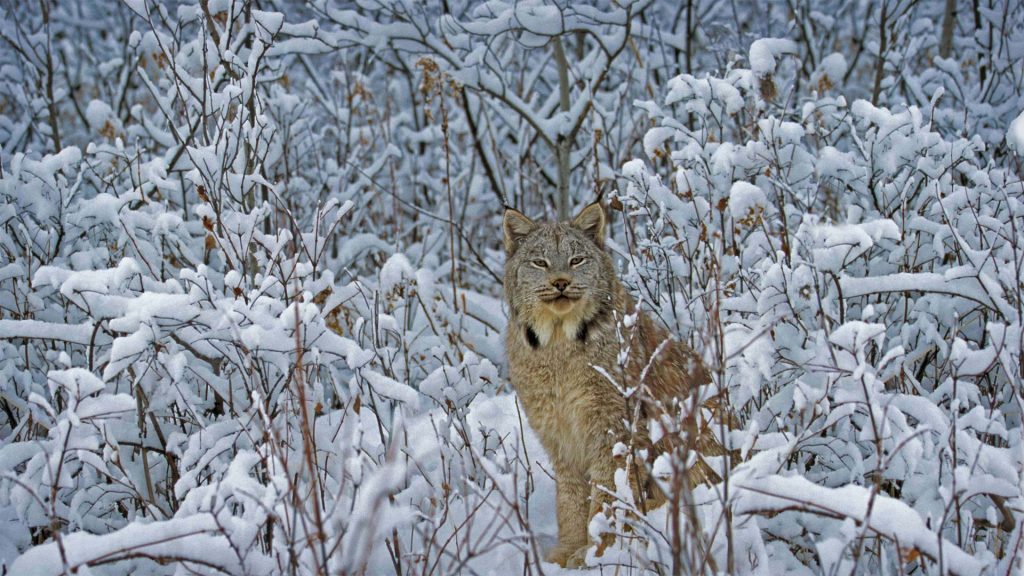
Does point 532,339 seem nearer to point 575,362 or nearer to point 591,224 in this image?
point 575,362

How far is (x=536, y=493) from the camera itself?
4.13 m

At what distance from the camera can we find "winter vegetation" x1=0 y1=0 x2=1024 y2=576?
7.60 ft

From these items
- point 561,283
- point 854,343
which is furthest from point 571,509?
point 854,343

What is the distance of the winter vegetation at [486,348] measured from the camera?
7.60 feet

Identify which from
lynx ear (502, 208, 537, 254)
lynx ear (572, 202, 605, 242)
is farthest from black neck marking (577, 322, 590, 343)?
lynx ear (502, 208, 537, 254)

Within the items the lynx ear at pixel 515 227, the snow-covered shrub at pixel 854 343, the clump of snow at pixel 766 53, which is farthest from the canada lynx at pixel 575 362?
the clump of snow at pixel 766 53

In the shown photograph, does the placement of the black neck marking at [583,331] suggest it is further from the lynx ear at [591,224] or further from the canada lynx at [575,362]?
the lynx ear at [591,224]

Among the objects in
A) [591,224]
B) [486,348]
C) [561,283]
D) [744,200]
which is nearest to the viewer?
[744,200]

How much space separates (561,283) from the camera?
3820 millimetres

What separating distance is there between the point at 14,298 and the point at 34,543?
1361 millimetres

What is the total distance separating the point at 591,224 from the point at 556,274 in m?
0.44

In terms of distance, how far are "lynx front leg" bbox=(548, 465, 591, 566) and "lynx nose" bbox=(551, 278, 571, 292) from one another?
2.63 ft

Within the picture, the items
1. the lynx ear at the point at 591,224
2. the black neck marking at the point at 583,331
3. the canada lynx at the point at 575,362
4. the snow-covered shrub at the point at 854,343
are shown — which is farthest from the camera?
the lynx ear at the point at 591,224

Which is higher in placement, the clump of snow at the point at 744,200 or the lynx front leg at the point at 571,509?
the clump of snow at the point at 744,200
